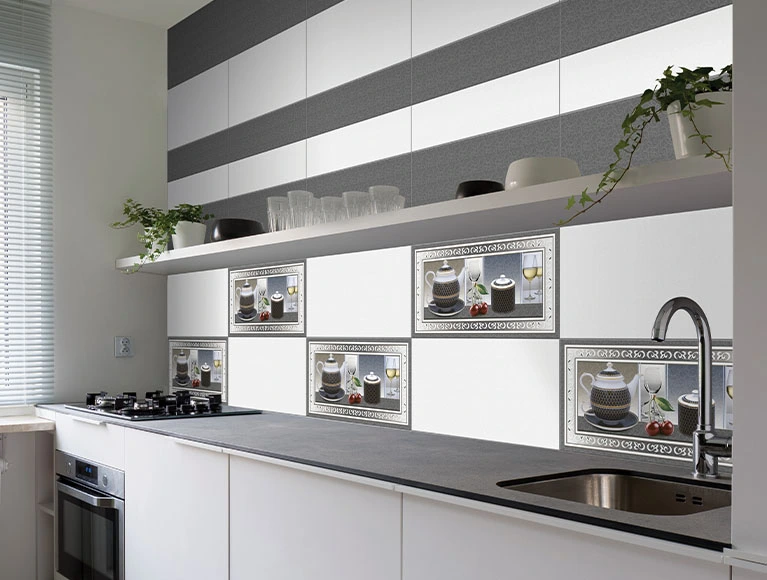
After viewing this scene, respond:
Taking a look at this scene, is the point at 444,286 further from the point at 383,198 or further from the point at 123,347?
the point at 123,347

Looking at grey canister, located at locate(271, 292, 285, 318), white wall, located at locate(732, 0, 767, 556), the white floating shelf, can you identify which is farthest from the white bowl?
grey canister, located at locate(271, 292, 285, 318)

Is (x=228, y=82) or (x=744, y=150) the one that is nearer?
(x=744, y=150)

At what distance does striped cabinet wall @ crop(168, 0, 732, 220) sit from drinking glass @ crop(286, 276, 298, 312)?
38 cm

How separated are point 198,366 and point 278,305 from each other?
2.47 ft

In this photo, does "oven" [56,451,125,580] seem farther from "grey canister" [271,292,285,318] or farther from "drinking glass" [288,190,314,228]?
"drinking glass" [288,190,314,228]

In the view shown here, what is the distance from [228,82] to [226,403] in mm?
1471

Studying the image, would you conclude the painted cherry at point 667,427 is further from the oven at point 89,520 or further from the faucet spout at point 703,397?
the oven at point 89,520

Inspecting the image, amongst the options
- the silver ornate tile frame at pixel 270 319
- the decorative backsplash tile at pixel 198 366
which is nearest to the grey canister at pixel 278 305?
the silver ornate tile frame at pixel 270 319

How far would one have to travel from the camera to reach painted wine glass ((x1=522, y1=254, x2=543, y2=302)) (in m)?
2.38

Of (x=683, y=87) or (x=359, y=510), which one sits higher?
(x=683, y=87)

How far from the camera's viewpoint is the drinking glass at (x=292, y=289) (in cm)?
331

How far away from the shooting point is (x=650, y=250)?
6.82ft

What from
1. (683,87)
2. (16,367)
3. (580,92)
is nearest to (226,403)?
(16,367)

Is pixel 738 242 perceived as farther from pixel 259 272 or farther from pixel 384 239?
pixel 259 272
